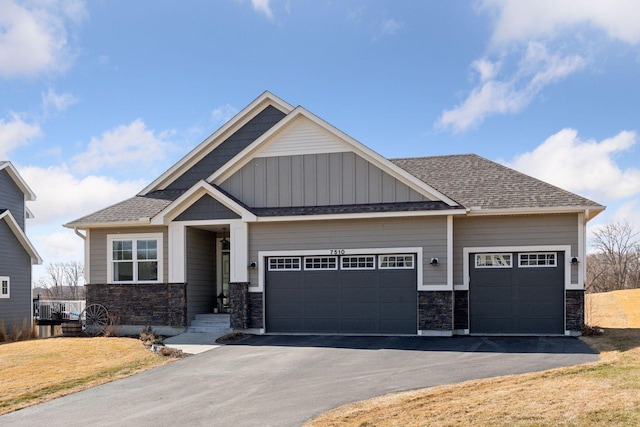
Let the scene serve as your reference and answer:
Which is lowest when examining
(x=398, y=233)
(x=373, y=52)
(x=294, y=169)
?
(x=398, y=233)

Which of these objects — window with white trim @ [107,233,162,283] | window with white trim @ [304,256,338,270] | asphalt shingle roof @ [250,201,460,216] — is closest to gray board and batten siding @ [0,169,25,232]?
window with white trim @ [107,233,162,283]

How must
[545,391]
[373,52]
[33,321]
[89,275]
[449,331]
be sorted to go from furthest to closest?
[33,321], [89,275], [373,52], [449,331], [545,391]

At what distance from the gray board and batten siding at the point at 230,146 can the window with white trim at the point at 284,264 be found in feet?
A: 14.9

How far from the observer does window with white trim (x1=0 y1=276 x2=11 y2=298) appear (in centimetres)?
2272

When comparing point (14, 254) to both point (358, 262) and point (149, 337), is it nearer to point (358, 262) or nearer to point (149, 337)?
point (149, 337)

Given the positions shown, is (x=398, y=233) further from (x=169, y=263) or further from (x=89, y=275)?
(x=89, y=275)

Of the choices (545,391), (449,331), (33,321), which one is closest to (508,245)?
(449,331)

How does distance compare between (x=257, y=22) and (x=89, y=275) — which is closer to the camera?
(x=257, y=22)

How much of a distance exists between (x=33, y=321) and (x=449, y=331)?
15247 mm

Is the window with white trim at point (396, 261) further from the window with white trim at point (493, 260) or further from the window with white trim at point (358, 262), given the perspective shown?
the window with white trim at point (493, 260)

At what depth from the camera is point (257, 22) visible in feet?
57.3

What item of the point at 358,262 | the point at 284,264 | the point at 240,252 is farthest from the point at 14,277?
the point at 358,262

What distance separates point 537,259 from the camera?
17.4 m

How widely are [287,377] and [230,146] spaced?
10.9 meters
